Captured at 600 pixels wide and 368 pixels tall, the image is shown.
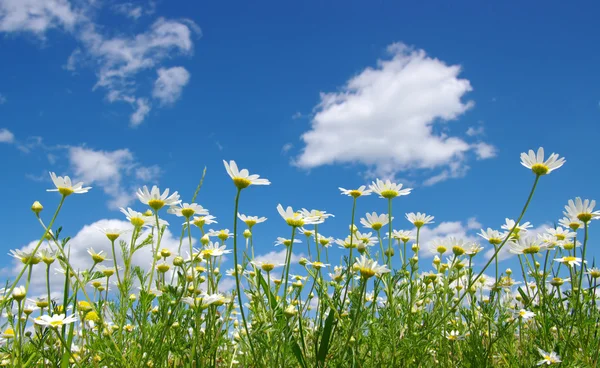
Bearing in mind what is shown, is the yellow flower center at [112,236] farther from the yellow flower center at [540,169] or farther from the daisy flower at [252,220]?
the yellow flower center at [540,169]

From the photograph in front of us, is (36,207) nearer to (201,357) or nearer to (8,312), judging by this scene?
(8,312)

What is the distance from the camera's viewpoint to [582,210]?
3.25m

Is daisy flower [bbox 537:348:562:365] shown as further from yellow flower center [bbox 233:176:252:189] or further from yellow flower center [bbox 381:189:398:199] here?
yellow flower center [bbox 233:176:252:189]

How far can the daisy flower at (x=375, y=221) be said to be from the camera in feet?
12.0

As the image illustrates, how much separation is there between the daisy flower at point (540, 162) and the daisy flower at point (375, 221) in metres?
1.04

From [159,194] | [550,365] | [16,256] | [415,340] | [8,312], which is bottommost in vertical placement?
[550,365]

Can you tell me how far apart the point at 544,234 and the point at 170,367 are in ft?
9.07

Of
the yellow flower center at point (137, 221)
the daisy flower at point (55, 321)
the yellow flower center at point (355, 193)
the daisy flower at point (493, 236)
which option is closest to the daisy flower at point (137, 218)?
the yellow flower center at point (137, 221)

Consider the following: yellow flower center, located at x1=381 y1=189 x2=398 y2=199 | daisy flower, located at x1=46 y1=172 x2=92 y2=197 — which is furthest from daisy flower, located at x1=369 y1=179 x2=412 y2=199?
daisy flower, located at x1=46 y1=172 x2=92 y2=197

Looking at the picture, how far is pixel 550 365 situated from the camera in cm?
282

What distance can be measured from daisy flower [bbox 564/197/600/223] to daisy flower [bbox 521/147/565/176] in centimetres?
48

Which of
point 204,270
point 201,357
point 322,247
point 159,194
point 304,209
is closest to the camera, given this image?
point 201,357

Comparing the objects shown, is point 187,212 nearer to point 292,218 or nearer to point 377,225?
point 292,218

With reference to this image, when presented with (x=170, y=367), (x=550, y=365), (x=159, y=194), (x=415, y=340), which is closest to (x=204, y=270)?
(x=170, y=367)
